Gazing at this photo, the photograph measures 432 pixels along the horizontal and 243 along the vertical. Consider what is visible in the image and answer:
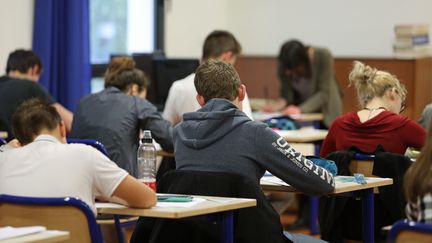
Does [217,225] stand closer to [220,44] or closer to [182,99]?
[182,99]

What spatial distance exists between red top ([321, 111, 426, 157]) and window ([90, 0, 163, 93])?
12.5ft

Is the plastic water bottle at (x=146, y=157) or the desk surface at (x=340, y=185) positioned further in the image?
the plastic water bottle at (x=146, y=157)

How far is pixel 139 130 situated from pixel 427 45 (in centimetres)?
438

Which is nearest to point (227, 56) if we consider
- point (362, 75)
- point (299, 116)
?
point (362, 75)

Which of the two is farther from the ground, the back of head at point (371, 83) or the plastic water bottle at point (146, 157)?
the back of head at point (371, 83)

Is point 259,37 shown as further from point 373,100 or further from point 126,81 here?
point 373,100

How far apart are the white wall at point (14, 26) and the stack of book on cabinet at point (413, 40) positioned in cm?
363

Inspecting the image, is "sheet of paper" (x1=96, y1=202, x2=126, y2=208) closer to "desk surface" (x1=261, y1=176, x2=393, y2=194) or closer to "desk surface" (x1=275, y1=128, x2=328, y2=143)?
"desk surface" (x1=261, y1=176, x2=393, y2=194)

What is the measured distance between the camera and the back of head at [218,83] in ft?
11.7

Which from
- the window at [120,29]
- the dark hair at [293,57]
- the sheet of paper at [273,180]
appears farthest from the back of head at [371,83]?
the window at [120,29]

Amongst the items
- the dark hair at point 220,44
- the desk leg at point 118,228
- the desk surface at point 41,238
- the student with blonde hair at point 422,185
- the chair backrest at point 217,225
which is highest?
the dark hair at point 220,44

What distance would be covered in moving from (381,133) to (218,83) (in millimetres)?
1159

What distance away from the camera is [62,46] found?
721 centimetres

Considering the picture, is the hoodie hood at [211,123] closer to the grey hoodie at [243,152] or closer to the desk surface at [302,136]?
the grey hoodie at [243,152]
